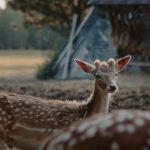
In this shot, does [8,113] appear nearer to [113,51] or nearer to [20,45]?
[113,51]

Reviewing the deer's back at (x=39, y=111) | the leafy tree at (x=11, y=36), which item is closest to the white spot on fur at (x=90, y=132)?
the deer's back at (x=39, y=111)

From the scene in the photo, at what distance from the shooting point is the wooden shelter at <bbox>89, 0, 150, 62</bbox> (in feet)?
78.4

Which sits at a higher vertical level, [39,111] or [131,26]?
[131,26]

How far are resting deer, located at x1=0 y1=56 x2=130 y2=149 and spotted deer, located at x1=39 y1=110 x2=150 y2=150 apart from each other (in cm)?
395

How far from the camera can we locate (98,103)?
8.34 meters

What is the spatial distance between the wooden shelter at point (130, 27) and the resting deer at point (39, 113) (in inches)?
597

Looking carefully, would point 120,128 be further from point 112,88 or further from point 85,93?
point 85,93

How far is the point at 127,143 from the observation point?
3.93 m

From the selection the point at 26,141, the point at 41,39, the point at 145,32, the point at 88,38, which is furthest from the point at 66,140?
the point at 41,39

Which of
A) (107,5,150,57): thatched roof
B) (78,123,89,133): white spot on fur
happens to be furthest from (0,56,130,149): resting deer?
(107,5,150,57): thatched roof

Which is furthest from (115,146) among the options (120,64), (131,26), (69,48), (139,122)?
(69,48)

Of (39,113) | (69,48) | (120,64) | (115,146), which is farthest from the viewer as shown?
(69,48)

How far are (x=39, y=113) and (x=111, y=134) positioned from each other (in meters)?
4.42

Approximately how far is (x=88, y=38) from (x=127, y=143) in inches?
883
